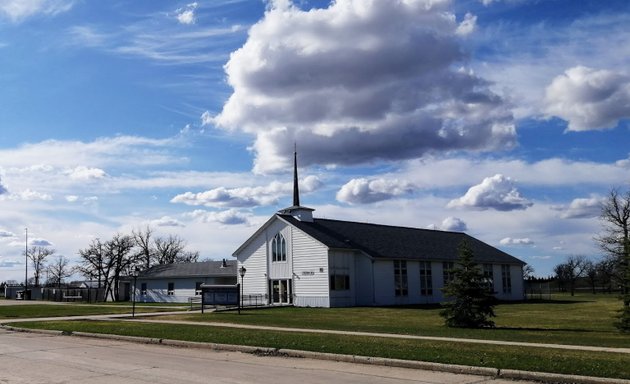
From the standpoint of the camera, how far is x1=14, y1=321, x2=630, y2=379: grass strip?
40.2ft

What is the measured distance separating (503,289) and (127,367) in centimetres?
5353

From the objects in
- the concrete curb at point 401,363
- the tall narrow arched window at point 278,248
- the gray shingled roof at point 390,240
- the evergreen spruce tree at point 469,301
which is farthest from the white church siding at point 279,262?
the concrete curb at point 401,363

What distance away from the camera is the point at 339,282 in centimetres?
4525

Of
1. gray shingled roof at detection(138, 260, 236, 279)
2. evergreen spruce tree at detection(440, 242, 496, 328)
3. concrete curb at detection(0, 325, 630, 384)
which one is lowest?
concrete curb at detection(0, 325, 630, 384)

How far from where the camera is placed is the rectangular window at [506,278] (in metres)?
62.2

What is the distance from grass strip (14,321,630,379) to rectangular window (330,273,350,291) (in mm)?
23068

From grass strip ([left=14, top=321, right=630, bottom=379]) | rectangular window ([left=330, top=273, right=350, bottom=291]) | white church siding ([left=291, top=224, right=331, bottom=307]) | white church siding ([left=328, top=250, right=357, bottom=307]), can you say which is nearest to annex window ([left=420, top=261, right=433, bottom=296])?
white church siding ([left=328, top=250, right=357, bottom=307])

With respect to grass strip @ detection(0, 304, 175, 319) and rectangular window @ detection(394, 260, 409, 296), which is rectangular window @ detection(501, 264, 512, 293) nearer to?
rectangular window @ detection(394, 260, 409, 296)

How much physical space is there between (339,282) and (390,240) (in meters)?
8.78

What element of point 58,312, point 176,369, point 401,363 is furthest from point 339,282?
point 176,369

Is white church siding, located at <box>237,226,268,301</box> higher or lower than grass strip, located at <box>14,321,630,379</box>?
higher

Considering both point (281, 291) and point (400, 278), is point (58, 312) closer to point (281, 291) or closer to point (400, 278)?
point (281, 291)

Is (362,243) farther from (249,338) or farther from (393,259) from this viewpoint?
(249,338)

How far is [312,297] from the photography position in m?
44.9
